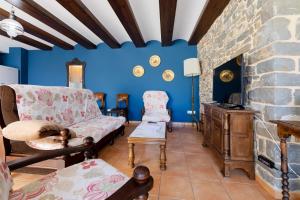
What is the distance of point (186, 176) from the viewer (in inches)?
74.9

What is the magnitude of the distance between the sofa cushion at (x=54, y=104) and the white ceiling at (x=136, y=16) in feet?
5.22

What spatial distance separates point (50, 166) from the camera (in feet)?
5.37

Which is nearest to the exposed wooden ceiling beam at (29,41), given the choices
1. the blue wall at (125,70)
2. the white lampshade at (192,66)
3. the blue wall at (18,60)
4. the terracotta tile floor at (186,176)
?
the blue wall at (125,70)

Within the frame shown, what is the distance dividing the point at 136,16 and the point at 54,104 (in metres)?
2.39

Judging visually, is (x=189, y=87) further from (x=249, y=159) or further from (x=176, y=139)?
(x=249, y=159)

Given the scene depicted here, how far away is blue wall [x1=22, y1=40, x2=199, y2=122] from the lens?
502cm

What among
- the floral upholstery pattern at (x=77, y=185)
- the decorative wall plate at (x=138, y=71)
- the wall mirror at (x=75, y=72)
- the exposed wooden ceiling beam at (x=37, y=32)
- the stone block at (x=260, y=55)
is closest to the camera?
the floral upholstery pattern at (x=77, y=185)

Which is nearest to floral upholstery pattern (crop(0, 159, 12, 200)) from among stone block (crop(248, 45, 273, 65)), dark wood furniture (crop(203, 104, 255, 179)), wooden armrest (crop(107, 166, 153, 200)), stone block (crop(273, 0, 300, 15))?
wooden armrest (crop(107, 166, 153, 200))

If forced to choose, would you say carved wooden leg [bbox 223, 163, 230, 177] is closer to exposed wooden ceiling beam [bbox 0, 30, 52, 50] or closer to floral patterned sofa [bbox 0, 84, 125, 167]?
floral patterned sofa [bbox 0, 84, 125, 167]

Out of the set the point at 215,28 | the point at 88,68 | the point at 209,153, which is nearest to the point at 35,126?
the point at 209,153

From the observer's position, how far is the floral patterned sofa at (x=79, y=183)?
0.67 meters

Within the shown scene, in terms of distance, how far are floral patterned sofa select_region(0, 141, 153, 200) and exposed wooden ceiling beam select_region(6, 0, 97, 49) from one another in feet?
9.56

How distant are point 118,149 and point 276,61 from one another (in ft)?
7.86

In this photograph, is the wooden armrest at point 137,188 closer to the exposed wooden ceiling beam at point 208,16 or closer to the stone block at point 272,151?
the stone block at point 272,151
